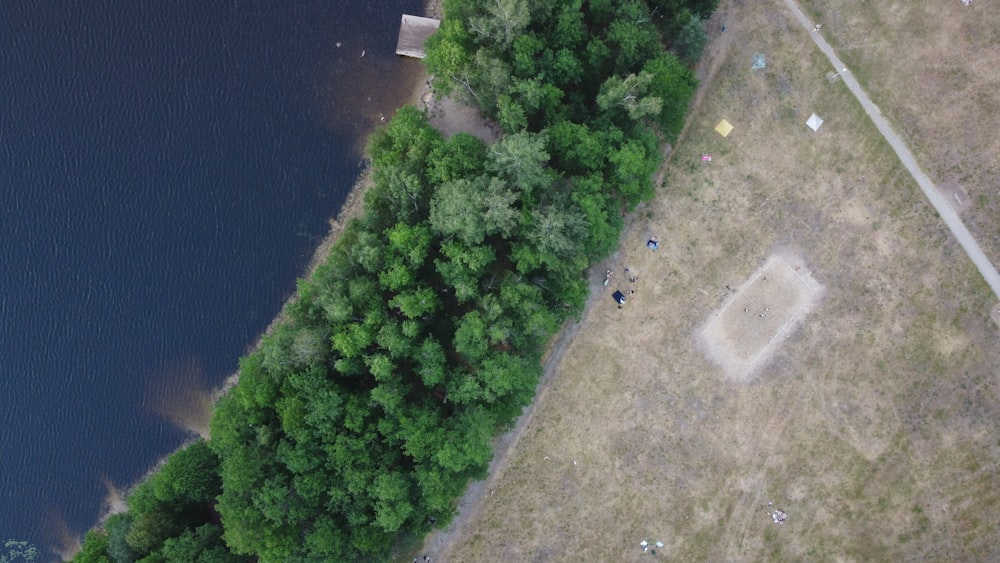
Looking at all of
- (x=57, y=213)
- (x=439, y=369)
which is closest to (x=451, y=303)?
(x=439, y=369)

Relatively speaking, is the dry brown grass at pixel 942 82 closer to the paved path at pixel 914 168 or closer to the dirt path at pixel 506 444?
the paved path at pixel 914 168

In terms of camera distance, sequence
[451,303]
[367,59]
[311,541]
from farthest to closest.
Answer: [367,59] < [451,303] < [311,541]

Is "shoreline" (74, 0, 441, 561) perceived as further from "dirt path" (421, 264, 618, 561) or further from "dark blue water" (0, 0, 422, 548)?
"dirt path" (421, 264, 618, 561)

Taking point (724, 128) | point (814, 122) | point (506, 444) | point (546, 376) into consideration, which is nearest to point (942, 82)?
point (814, 122)

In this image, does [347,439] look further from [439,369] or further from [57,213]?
[57,213]

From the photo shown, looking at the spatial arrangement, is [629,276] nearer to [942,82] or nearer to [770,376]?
[770,376]

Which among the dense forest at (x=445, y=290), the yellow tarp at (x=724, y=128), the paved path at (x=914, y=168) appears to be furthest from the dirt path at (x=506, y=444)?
the paved path at (x=914, y=168)
